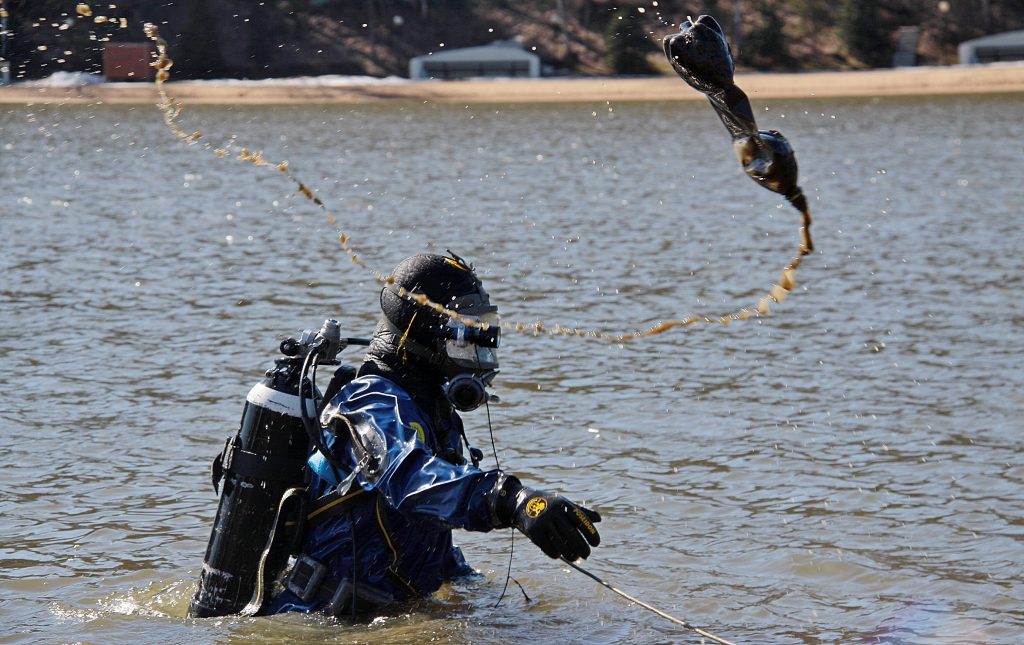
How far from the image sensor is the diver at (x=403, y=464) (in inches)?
201

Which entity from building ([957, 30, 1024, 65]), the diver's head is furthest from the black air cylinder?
building ([957, 30, 1024, 65])

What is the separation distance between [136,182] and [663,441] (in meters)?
20.8

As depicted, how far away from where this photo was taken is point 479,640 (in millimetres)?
6234

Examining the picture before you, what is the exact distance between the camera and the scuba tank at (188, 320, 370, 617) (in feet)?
18.4

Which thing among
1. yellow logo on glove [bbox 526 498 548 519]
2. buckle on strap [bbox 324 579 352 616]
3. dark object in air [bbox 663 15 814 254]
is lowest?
buckle on strap [bbox 324 579 352 616]

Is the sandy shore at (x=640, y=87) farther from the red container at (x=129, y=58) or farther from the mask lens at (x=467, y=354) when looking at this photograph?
the mask lens at (x=467, y=354)

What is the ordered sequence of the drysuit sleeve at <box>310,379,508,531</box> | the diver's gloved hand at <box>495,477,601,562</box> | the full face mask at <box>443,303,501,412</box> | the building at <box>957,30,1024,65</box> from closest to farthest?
the diver's gloved hand at <box>495,477,601,562</box> → the drysuit sleeve at <box>310,379,508,531</box> → the full face mask at <box>443,303,501,412</box> → the building at <box>957,30,1024,65</box>

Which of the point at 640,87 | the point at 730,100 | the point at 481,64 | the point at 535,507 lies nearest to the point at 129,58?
the point at 640,87

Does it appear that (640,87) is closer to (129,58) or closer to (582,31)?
(582,31)

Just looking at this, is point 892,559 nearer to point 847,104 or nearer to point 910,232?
point 910,232

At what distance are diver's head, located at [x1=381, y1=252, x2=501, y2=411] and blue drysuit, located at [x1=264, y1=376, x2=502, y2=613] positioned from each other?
0.20 m

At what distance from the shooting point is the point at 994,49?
6769 centimetres

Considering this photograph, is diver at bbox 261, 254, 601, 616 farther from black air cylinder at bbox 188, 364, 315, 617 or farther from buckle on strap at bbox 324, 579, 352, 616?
black air cylinder at bbox 188, 364, 315, 617

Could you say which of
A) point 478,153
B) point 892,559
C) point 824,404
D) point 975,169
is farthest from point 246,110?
point 892,559
